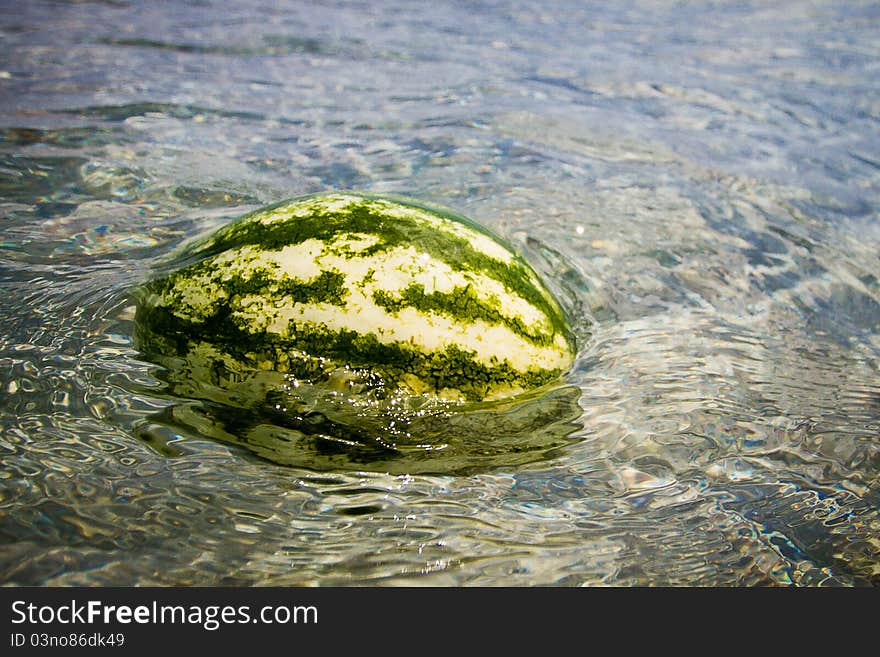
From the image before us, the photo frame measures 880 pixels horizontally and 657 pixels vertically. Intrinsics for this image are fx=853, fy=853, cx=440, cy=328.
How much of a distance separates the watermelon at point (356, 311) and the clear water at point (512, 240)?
24 cm

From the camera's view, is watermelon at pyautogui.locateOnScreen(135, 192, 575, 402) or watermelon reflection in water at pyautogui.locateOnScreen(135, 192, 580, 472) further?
watermelon at pyautogui.locateOnScreen(135, 192, 575, 402)

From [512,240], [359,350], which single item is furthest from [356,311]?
[512,240]

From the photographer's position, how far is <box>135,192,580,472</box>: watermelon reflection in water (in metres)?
2.95

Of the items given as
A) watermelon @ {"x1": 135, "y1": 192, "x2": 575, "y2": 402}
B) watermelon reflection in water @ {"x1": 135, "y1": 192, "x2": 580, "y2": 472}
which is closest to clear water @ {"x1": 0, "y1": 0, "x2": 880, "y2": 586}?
watermelon reflection in water @ {"x1": 135, "y1": 192, "x2": 580, "y2": 472}

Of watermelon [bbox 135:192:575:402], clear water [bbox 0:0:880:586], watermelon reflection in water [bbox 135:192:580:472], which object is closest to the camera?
clear water [bbox 0:0:880:586]

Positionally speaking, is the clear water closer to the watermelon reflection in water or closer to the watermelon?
the watermelon reflection in water

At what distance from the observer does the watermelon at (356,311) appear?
3.07 m

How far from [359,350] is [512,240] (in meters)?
1.80

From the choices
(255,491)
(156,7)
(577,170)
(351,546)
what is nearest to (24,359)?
(255,491)

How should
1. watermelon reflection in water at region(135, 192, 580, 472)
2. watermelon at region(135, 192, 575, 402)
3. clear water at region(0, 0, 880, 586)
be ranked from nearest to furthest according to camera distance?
Result: clear water at region(0, 0, 880, 586)
watermelon reflection in water at region(135, 192, 580, 472)
watermelon at region(135, 192, 575, 402)

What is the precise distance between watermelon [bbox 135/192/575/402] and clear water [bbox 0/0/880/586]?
0.78ft

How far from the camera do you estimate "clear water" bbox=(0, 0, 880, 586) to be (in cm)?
247

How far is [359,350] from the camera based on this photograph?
3.06 metres

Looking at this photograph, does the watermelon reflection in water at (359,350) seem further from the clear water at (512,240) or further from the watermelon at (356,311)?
the clear water at (512,240)
